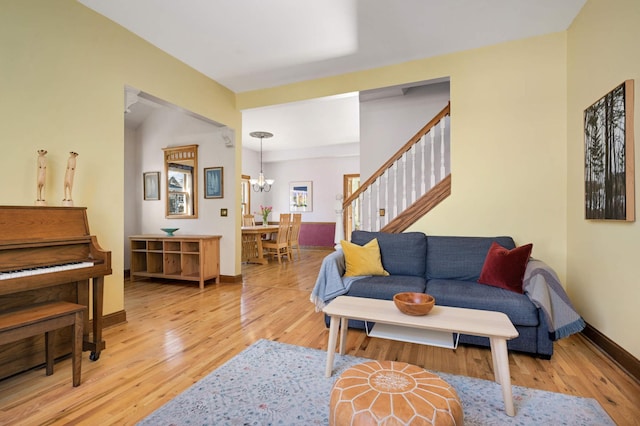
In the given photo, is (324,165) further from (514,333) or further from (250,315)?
(514,333)

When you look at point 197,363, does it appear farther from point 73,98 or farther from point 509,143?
point 509,143

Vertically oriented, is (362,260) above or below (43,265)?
below

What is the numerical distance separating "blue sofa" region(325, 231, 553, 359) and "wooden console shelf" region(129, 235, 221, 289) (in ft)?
7.40

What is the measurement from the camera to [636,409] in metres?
1.56

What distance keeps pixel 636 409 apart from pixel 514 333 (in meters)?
0.81

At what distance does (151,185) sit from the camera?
520cm

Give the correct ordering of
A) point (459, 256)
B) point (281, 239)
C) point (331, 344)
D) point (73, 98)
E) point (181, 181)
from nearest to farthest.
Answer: point (331, 344) → point (73, 98) → point (459, 256) → point (181, 181) → point (281, 239)

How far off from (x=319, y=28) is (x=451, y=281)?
8.85 ft

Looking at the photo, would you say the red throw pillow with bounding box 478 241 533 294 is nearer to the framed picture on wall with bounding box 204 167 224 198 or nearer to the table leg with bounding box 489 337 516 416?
the table leg with bounding box 489 337 516 416

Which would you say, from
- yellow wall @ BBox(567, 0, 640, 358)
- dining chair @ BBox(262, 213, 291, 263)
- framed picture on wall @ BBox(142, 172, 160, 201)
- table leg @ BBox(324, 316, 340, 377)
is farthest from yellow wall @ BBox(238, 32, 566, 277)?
framed picture on wall @ BBox(142, 172, 160, 201)

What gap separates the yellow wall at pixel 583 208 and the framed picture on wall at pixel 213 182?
14.0ft

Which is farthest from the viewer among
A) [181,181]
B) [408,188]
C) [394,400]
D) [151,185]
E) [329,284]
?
[151,185]

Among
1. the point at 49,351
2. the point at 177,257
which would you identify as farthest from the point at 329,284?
the point at 177,257

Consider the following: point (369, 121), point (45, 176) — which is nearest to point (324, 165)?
point (369, 121)
